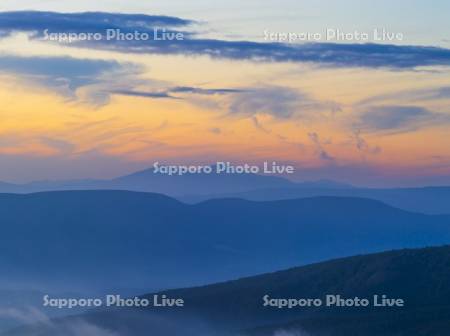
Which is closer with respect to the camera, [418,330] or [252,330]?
[418,330]

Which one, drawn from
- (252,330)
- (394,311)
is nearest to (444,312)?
(394,311)

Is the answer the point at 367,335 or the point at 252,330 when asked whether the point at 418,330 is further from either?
the point at 252,330

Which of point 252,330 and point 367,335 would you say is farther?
point 252,330

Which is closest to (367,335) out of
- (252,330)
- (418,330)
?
(418,330)

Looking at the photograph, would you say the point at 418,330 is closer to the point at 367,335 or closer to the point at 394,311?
the point at 367,335

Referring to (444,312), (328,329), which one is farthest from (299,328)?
(444,312)

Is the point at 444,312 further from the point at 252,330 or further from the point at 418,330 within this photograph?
the point at 252,330
